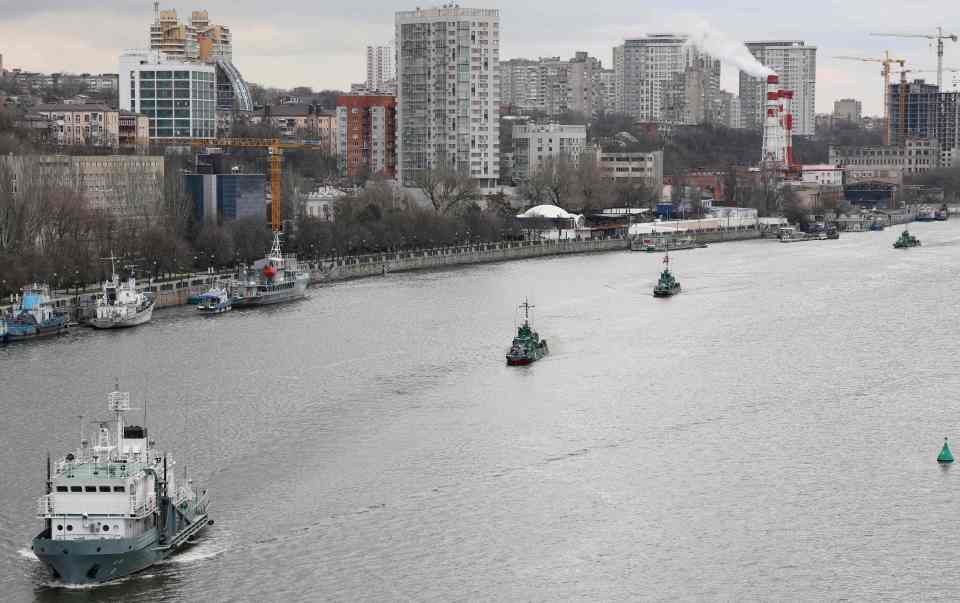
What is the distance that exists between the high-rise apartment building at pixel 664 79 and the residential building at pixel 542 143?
2602cm

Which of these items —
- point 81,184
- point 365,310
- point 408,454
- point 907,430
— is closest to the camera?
point 408,454

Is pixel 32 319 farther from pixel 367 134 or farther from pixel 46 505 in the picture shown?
pixel 367 134

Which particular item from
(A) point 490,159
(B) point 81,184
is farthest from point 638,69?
(B) point 81,184

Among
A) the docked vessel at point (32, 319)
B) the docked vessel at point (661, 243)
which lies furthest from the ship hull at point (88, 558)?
the docked vessel at point (661, 243)

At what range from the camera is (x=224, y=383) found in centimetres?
1480

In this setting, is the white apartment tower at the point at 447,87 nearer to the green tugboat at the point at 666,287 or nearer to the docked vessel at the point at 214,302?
the green tugboat at the point at 666,287

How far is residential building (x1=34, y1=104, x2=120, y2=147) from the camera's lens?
3864 centimetres

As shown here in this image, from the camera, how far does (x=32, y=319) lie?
1811 cm

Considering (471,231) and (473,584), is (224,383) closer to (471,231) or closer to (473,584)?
(473,584)

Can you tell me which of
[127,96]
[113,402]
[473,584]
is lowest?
[473,584]

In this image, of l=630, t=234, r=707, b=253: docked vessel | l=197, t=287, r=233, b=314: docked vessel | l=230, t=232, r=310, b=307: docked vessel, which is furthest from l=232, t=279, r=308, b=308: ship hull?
l=630, t=234, r=707, b=253: docked vessel

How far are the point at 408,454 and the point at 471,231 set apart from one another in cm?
2041

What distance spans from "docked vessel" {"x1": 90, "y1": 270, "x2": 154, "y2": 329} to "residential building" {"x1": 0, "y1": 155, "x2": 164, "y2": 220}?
545 cm

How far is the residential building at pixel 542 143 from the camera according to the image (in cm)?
4916
